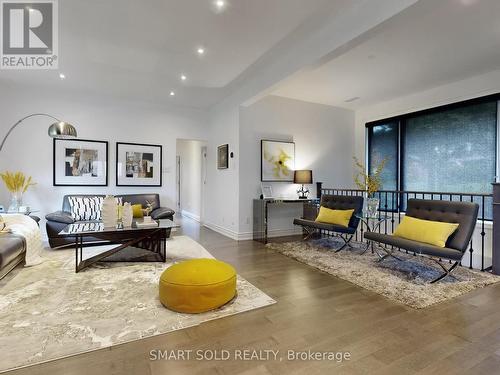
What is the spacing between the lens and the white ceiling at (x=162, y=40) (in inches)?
110

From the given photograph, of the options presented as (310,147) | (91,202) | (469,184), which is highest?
(310,147)

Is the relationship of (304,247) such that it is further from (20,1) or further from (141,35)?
(20,1)

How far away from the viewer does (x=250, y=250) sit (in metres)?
4.50

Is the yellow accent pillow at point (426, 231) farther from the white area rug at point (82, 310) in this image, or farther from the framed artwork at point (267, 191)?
the framed artwork at point (267, 191)

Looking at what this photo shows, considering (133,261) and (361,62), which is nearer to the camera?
(133,261)

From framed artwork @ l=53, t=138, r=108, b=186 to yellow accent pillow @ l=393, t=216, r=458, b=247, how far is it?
5567mm

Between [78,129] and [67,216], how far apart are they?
1.93 meters

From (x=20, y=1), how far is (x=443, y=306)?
5146mm

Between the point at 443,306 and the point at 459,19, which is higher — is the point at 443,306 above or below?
below

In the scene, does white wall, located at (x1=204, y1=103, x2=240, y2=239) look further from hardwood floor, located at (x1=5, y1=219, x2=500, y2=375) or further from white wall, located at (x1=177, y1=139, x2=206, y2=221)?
hardwood floor, located at (x1=5, y1=219, x2=500, y2=375)

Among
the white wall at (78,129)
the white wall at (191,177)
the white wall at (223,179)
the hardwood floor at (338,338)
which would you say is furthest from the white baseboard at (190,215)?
the hardwood floor at (338,338)

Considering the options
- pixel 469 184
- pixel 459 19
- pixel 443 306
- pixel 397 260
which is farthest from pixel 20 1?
pixel 469 184

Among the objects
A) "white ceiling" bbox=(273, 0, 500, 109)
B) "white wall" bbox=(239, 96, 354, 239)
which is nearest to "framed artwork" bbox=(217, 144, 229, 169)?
"white wall" bbox=(239, 96, 354, 239)

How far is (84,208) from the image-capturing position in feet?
16.2
